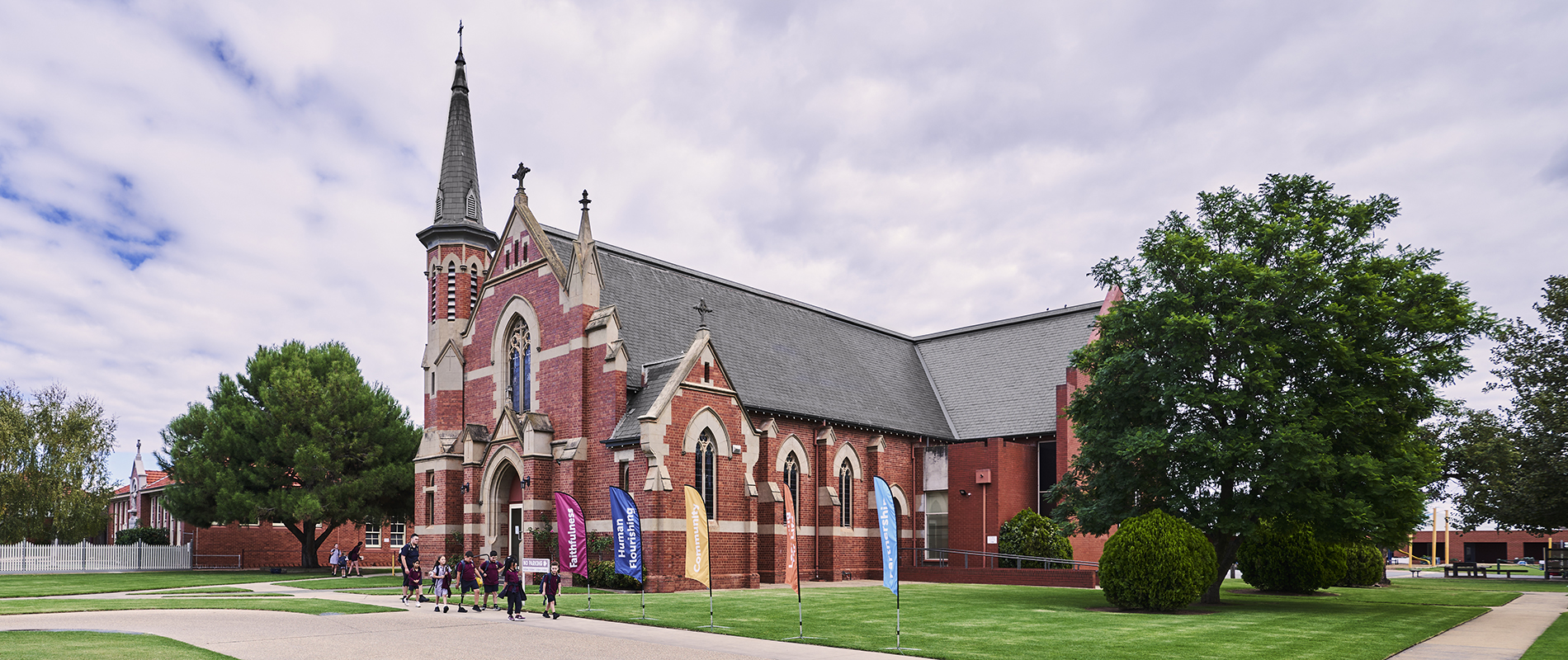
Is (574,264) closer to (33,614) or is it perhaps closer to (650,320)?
(650,320)

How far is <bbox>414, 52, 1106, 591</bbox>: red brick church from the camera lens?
30.8 m

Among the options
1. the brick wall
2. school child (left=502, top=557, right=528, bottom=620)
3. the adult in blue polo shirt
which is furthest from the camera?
the brick wall

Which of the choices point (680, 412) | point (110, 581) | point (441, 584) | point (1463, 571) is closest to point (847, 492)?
point (680, 412)

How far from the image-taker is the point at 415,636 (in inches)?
649

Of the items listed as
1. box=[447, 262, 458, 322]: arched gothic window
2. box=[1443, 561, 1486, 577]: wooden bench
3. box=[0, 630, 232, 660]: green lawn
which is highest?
box=[447, 262, 458, 322]: arched gothic window

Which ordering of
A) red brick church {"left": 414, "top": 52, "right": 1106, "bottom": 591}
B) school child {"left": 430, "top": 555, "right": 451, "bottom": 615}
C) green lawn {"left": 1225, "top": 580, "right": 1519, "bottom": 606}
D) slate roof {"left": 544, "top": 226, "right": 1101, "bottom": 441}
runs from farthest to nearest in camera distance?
slate roof {"left": 544, "top": 226, "right": 1101, "bottom": 441} < red brick church {"left": 414, "top": 52, "right": 1106, "bottom": 591} < green lawn {"left": 1225, "top": 580, "right": 1519, "bottom": 606} < school child {"left": 430, "top": 555, "right": 451, "bottom": 615}

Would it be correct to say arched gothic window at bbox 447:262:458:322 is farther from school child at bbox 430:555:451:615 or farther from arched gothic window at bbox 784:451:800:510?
school child at bbox 430:555:451:615

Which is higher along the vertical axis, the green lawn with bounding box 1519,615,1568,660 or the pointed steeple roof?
the pointed steeple roof

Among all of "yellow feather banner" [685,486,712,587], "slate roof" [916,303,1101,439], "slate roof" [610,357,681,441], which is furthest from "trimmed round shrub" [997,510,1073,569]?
"yellow feather banner" [685,486,712,587]

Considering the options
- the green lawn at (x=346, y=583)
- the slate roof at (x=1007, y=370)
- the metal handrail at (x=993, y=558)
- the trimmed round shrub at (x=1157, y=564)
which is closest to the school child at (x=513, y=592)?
the green lawn at (x=346, y=583)

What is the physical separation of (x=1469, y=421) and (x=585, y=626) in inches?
1682

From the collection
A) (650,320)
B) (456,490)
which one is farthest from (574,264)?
(456,490)

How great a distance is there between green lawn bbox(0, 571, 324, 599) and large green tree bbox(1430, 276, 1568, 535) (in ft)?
156

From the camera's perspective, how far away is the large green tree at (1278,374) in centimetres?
2275
